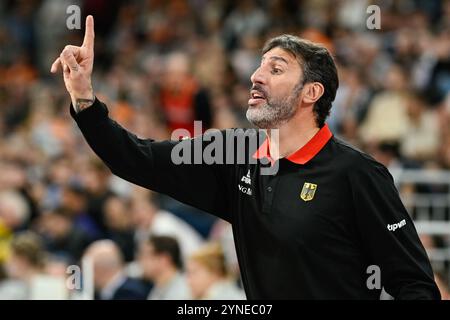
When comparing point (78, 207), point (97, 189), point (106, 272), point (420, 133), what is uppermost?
point (420, 133)

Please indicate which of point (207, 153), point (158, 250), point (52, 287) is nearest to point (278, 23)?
point (158, 250)

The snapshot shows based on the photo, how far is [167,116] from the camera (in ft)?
36.5

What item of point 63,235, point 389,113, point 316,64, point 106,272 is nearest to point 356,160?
point 316,64

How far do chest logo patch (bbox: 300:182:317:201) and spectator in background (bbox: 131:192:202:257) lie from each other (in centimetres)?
458

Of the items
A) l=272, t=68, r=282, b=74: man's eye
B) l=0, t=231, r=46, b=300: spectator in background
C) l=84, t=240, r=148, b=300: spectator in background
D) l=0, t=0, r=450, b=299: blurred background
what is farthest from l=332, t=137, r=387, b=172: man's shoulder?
l=0, t=231, r=46, b=300: spectator in background

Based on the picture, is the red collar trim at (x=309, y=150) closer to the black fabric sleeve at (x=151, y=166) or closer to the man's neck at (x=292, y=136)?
the man's neck at (x=292, y=136)

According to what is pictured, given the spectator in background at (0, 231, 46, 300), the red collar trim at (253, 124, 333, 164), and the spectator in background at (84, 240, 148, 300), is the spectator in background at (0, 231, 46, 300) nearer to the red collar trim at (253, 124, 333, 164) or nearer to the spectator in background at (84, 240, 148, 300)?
the spectator in background at (84, 240, 148, 300)

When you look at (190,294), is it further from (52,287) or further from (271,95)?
(271,95)

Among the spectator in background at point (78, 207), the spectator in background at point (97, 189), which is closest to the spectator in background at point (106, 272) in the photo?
the spectator in background at point (78, 207)

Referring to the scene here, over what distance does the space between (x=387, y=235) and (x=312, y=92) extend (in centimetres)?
70

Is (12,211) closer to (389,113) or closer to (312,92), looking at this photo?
(389,113)

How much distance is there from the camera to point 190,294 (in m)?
6.70

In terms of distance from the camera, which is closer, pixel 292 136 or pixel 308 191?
pixel 308 191

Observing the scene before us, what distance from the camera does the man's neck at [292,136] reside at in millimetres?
3906
